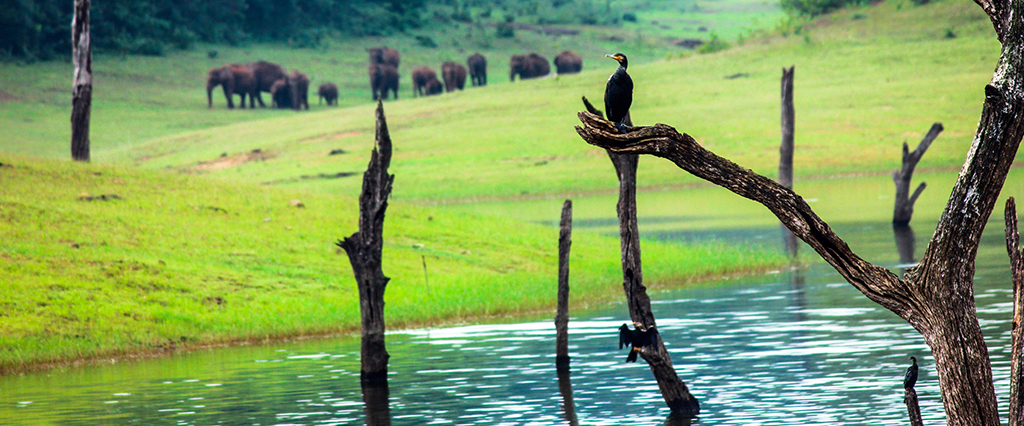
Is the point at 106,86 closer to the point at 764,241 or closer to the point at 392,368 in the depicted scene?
the point at 764,241

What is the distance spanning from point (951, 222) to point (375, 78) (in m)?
85.0

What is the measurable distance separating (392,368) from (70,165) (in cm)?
1758

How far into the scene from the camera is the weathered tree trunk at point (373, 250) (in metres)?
19.1

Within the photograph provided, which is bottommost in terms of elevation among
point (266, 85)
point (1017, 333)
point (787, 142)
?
point (1017, 333)

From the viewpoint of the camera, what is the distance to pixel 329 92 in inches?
3521

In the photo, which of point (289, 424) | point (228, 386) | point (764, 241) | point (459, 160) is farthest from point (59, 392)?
point (459, 160)

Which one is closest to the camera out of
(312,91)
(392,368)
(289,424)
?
(289,424)

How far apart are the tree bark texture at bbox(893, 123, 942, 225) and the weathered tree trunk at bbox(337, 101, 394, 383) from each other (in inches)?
884

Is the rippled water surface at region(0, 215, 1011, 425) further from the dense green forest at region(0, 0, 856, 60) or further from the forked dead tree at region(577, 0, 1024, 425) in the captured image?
the dense green forest at region(0, 0, 856, 60)

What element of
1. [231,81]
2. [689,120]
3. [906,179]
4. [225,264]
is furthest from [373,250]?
[231,81]

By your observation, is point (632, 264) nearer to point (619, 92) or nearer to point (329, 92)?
point (619, 92)

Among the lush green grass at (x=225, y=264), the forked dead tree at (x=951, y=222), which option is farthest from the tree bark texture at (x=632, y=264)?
the lush green grass at (x=225, y=264)

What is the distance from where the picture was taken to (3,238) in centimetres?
2791

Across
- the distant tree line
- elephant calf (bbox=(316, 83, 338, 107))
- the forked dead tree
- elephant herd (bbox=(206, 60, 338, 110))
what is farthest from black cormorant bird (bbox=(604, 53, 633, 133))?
the distant tree line
